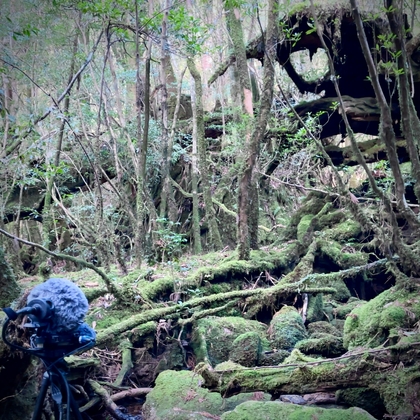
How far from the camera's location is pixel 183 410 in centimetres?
379

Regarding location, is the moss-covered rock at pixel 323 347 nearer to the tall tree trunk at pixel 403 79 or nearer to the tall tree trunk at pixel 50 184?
the tall tree trunk at pixel 403 79

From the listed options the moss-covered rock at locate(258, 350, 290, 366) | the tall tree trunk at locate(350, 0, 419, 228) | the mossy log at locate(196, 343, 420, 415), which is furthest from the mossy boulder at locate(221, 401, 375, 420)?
the tall tree trunk at locate(350, 0, 419, 228)

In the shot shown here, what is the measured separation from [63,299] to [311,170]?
1057 centimetres

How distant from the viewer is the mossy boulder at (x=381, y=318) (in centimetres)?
429

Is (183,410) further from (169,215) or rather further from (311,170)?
(311,170)

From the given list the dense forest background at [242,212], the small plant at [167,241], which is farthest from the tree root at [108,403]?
the small plant at [167,241]

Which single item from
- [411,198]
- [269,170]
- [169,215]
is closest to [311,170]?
[269,170]

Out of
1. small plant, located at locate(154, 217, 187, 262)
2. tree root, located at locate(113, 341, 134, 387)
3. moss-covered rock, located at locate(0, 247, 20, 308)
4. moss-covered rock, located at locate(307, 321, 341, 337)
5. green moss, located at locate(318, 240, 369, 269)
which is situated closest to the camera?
moss-covered rock, located at locate(0, 247, 20, 308)

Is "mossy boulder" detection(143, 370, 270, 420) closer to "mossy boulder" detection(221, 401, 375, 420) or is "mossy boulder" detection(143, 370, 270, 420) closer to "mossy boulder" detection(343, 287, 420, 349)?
"mossy boulder" detection(221, 401, 375, 420)

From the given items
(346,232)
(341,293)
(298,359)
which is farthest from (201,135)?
(298,359)

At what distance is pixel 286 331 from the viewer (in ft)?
17.7

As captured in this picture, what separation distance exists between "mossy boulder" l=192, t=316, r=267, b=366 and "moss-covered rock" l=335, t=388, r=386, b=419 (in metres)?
1.74

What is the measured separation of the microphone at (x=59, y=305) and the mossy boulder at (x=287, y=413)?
1.78m

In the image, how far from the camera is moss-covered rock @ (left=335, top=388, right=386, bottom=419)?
11.7ft
